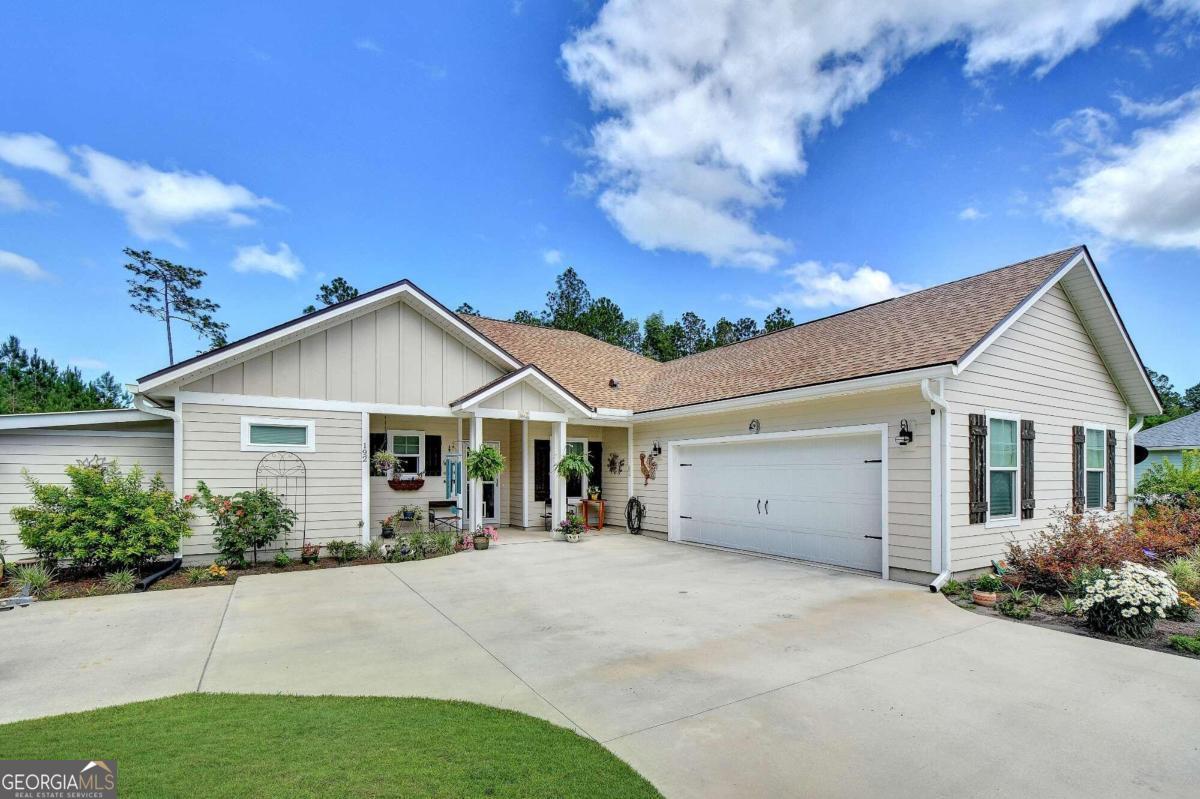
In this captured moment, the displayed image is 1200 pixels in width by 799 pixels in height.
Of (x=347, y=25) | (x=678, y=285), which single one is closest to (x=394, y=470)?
(x=347, y=25)

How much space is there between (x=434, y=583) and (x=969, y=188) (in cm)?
1480

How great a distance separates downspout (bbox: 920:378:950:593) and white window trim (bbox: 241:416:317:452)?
10364mm

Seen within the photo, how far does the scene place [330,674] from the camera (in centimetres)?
457

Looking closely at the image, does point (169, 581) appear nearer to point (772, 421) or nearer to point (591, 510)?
point (591, 510)

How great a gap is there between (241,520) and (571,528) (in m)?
6.26

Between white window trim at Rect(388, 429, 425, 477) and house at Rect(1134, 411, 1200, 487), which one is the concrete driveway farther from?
house at Rect(1134, 411, 1200, 487)

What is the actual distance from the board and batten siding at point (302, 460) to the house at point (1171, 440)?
24159 millimetres

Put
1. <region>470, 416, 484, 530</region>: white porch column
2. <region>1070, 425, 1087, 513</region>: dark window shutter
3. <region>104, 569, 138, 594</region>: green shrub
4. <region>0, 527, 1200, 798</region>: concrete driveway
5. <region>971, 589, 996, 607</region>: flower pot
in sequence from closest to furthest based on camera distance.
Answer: <region>0, 527, 1200, 798</region>: concrete driveway, <region>971, 589, 996, 607</region>: flower pot, <region>104, 569, 138, 594</region>: green shrub, <region>1070, 425, 1087, 513</region>: dark window shutter, <region>470, 416, 484, 530</region>: white porch column

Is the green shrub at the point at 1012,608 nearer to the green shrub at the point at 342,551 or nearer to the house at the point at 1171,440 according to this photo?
the green shrub at the point at 342,551

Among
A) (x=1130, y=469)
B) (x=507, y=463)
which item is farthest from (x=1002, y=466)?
(x=507, y=463)

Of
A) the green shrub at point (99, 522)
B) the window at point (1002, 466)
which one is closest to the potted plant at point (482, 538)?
the green shrub at point (99, 522)

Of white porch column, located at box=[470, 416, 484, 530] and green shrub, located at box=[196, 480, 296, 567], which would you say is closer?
green shrub, located at box=[196, 480, 296, 567]

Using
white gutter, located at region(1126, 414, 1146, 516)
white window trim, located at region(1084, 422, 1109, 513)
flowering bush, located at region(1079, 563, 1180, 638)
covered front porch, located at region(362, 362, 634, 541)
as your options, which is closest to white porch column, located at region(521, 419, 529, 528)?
covered front porch, located at region(362, 362, 634, 541)

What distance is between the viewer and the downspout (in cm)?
763
